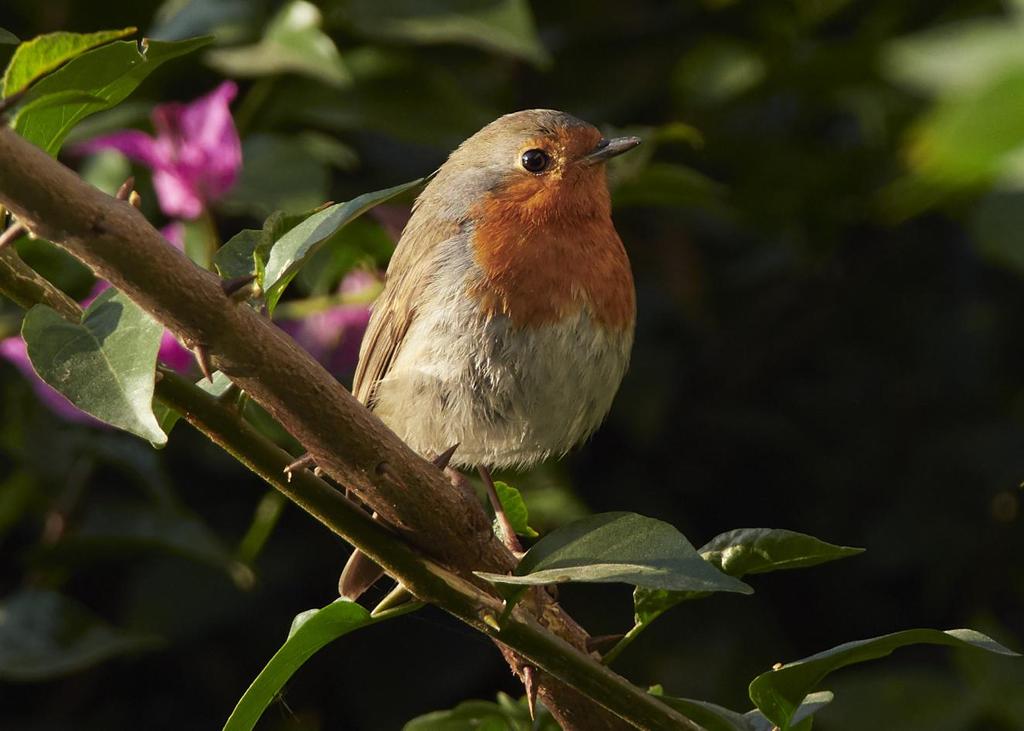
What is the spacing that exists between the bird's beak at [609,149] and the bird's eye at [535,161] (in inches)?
3.1

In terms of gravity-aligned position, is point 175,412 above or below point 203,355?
below

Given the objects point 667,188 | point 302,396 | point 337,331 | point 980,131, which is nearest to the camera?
point 980,131

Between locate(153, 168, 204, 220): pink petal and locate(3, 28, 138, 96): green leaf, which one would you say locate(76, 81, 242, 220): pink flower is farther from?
locate(3, 28, 138, 96): green leaf

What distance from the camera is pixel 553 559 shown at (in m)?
1.34

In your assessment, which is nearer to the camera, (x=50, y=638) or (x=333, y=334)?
(x=50, y=638)

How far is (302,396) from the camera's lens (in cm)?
118

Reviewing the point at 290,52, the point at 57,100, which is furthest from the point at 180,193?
the point at 57,100

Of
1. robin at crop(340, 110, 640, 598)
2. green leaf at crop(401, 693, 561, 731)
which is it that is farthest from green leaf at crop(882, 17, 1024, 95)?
robin at crop(340, 110, 640, 598)

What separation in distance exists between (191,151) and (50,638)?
1.03m

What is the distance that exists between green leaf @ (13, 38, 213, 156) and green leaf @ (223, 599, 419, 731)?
0.52 m

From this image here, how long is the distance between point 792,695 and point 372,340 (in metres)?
1.62

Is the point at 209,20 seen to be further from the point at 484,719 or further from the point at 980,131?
the point at 980,131

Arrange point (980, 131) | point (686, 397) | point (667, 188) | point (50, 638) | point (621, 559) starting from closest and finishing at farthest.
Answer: point (980, 131) → point (621, 559) → point (50, 638) → point (667, 188) → point (686, 397)

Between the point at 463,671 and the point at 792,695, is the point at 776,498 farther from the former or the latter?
the point at 792,695
